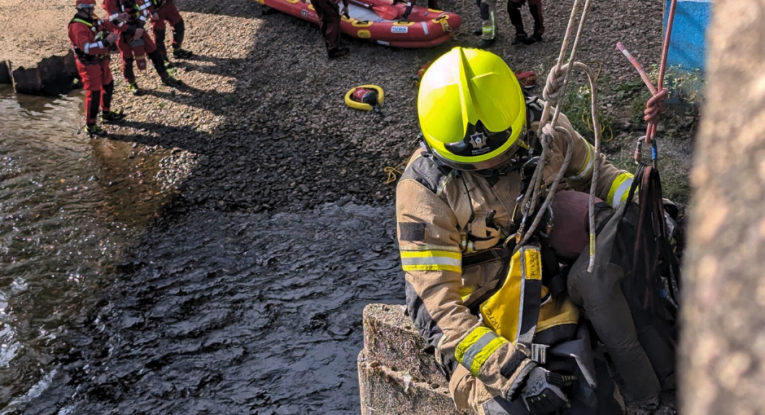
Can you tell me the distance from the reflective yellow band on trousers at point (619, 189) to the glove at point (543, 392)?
38.1 inches

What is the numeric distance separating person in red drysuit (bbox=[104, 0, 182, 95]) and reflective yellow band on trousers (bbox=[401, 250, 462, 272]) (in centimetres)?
777

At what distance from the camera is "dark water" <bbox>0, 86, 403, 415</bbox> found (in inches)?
202

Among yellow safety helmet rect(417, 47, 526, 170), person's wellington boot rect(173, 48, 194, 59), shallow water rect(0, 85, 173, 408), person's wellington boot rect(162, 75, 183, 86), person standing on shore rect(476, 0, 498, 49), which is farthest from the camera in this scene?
person's wellington boot rect(173, 48, 194, 59)

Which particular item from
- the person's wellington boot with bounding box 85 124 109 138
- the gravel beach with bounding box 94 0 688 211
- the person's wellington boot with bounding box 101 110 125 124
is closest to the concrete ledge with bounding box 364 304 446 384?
the gravel beach with bounding box 94 0 688 211

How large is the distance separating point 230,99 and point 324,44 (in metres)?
1.82

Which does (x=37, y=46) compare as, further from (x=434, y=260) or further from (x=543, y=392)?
(x=543, y=392)

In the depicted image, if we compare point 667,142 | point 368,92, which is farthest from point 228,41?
point 667,142

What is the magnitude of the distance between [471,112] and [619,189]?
937 mm

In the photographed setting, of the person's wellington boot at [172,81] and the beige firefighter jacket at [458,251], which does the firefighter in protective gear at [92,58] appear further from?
the beige firefighter jacket at [458,251]

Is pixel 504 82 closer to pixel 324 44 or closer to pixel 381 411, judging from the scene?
pixel 381 411

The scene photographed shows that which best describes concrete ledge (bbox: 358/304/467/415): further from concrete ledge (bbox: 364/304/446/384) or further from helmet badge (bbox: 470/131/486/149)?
helmet badge (bbox: 470/131/486/149)

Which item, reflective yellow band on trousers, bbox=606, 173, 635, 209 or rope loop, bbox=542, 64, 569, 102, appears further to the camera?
reflective yellow band on trousers, bbox=606, 173, 635, 209

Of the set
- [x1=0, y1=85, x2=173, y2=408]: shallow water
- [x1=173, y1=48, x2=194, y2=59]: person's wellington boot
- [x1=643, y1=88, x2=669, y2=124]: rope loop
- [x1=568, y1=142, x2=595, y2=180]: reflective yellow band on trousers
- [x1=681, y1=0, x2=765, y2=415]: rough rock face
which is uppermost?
[x1=681, y1=0, x2=765, y2=415]: rough rock face

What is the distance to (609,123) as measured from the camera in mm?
6953
